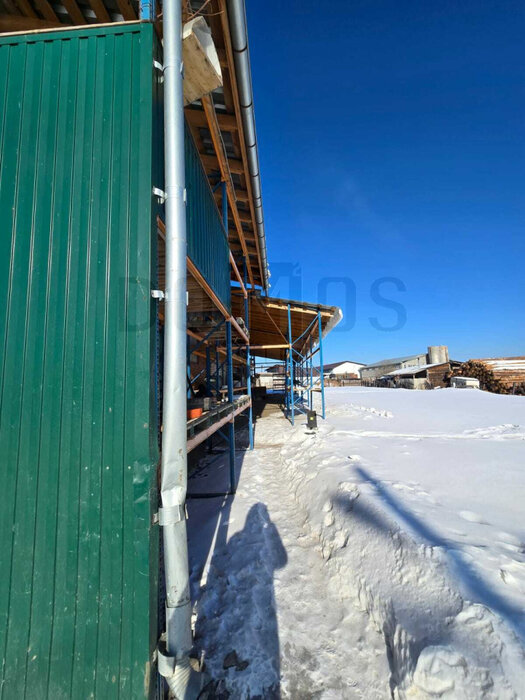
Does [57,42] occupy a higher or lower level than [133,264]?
higher

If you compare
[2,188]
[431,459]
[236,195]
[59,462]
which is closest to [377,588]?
[59,462]

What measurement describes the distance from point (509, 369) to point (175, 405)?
91.8 feet

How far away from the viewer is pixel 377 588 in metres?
2.49

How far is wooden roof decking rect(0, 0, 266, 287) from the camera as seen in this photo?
2.89 m

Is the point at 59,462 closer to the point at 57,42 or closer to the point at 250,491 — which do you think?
the point at 57,42

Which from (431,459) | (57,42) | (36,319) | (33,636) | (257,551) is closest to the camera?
(33,636)

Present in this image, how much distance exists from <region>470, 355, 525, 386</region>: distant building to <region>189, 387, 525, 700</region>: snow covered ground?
70.3 feet

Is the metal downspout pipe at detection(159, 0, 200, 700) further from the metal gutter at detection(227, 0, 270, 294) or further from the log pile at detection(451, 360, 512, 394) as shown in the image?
the log pile at detection(451, 360, 512, 394)

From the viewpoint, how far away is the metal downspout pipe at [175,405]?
1.79m

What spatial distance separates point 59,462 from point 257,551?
8.49 feet

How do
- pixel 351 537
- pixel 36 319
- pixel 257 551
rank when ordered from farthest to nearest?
1. pixel 257 551
2. pixel 351 537
3. pixel 36 319

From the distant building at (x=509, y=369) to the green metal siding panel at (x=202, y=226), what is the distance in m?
25.5

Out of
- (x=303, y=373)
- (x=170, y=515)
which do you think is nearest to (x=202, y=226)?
(x=170, y=515)

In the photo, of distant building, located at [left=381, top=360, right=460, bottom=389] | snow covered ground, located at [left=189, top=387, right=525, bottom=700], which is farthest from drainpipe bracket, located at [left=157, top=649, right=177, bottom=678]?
distant building, located at [left=381, top=360, right=460, bottom=389]
